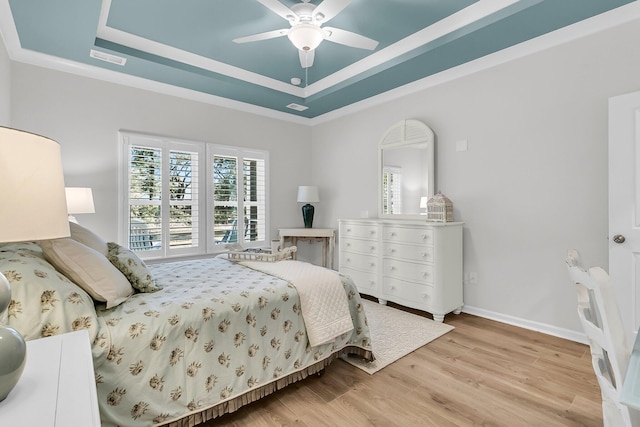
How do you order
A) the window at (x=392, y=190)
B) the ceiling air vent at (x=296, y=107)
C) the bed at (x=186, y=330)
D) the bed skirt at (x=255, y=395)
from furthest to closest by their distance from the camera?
the ceiling air vent at (x=296, y=107) → the window at (x=392, y=190) → the bed skirt at (x=255, y=395) → the bed at (x=186, y=330)

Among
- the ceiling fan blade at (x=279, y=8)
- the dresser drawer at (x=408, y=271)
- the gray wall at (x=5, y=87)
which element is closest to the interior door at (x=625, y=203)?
the dresser drawer at (x=408, y=271)

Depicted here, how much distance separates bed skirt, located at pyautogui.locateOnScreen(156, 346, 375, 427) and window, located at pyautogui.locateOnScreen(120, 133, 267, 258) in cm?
259

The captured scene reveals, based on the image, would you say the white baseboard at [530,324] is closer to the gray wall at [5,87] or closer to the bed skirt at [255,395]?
the bed skirt at [255,395]

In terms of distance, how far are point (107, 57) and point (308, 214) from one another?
3.07 m

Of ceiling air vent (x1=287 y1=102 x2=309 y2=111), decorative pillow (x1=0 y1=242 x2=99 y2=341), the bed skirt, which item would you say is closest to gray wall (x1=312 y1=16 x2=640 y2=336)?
ceiling air vent (x1=287 y1=102 x2=309 y2=111)

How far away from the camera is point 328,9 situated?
7.41 ft

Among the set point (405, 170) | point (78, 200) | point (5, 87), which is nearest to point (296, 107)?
point (405, 170)

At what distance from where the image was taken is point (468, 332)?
2.88 meters

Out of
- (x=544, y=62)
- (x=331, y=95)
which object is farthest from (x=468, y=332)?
(x=331, y=95)

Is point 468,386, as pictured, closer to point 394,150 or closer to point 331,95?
point 394,150

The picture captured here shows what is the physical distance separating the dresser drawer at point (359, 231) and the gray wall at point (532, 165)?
913 millimetres

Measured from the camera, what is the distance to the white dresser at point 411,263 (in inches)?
122

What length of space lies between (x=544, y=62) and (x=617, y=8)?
0.54m

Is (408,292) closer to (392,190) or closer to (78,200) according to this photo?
(392,190)
